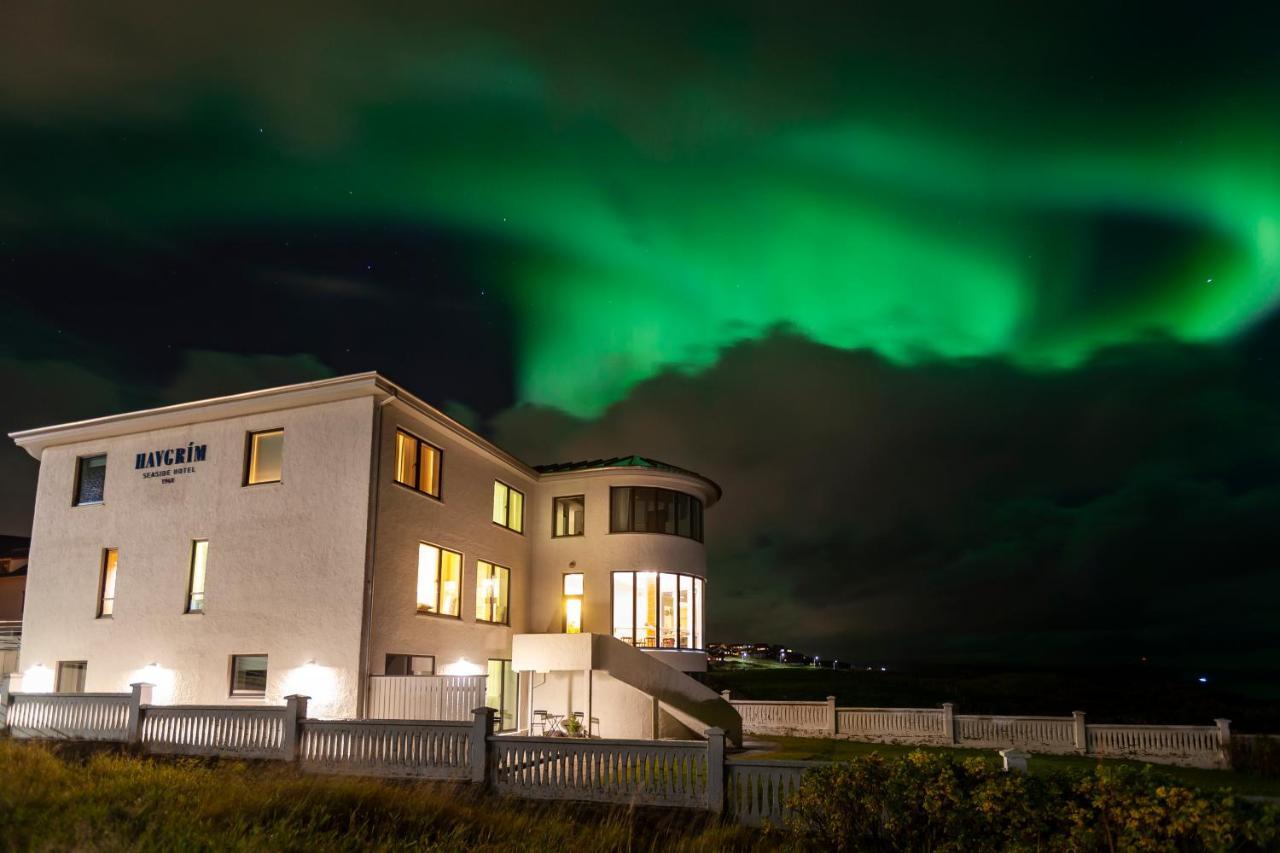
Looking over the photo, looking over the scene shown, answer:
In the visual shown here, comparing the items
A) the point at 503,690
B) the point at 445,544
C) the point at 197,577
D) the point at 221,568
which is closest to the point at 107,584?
the point at 197,577

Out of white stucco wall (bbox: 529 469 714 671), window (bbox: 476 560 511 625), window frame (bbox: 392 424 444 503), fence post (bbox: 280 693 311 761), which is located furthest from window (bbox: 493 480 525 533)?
fence post (bbox: 280 693 311 761)

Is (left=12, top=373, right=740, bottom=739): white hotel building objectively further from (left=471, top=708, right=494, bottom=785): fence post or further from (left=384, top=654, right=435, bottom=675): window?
(left=471, top=708, right=494, bottom=785): fence post

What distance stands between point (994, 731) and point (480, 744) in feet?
57.4

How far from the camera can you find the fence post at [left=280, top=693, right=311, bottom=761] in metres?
14.7

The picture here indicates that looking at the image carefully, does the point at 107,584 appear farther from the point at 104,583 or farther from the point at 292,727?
the point at 292,727

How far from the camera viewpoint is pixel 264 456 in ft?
66.0

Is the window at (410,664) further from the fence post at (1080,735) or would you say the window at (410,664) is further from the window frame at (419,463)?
the fence post at (1080,735)

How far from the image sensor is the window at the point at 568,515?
26891 millimetres

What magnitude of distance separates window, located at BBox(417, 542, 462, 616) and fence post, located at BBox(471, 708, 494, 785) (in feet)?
21.0

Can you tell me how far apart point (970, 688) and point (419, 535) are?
187 ft

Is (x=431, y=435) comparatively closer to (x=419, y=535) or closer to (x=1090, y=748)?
(x=419, y=535)

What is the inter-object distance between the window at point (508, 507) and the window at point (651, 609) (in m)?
3.12

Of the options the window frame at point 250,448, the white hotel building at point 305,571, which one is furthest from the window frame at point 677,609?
the window frame at point 250,448

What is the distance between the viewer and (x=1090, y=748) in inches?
959
